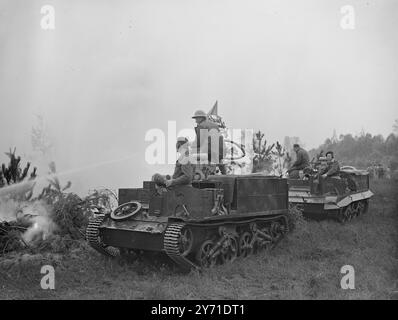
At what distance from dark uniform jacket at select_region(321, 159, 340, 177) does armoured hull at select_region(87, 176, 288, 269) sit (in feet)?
13.7

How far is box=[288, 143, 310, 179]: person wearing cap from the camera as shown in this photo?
1350 cm

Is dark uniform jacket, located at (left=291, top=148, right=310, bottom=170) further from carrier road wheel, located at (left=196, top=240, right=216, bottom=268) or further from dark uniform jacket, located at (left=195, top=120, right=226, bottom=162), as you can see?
carrier road wheel, located at (left=196, top=240, right=216, bottom=268)

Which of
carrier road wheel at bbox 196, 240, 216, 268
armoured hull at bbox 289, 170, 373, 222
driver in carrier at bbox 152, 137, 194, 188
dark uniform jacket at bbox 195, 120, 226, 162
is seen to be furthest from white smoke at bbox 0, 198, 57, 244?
armoured hull at bbox 289, 170, 373, 222

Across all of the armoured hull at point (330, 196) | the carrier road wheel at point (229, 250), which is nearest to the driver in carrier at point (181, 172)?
the carrier road wheel at point (229, 250)

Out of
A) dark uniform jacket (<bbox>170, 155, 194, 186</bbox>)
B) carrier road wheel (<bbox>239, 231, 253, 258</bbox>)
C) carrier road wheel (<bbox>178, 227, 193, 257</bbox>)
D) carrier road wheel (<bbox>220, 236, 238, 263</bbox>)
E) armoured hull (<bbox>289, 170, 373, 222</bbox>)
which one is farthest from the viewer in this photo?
armoured hull (<bbox>289, 170, 373, 222</bbox>)

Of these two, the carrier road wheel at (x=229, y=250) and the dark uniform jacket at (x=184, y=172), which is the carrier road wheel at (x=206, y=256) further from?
the dark uniform jacket at (x=184, y=172)

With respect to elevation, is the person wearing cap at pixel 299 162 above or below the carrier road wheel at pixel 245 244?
above

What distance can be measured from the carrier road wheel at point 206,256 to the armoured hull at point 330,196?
4638mm

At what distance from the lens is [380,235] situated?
34.0ft

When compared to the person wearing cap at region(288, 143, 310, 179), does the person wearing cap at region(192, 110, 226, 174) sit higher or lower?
higher

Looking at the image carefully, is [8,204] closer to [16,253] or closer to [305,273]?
[16,253]

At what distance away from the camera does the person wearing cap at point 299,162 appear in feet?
44.3

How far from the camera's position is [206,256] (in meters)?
7.73
